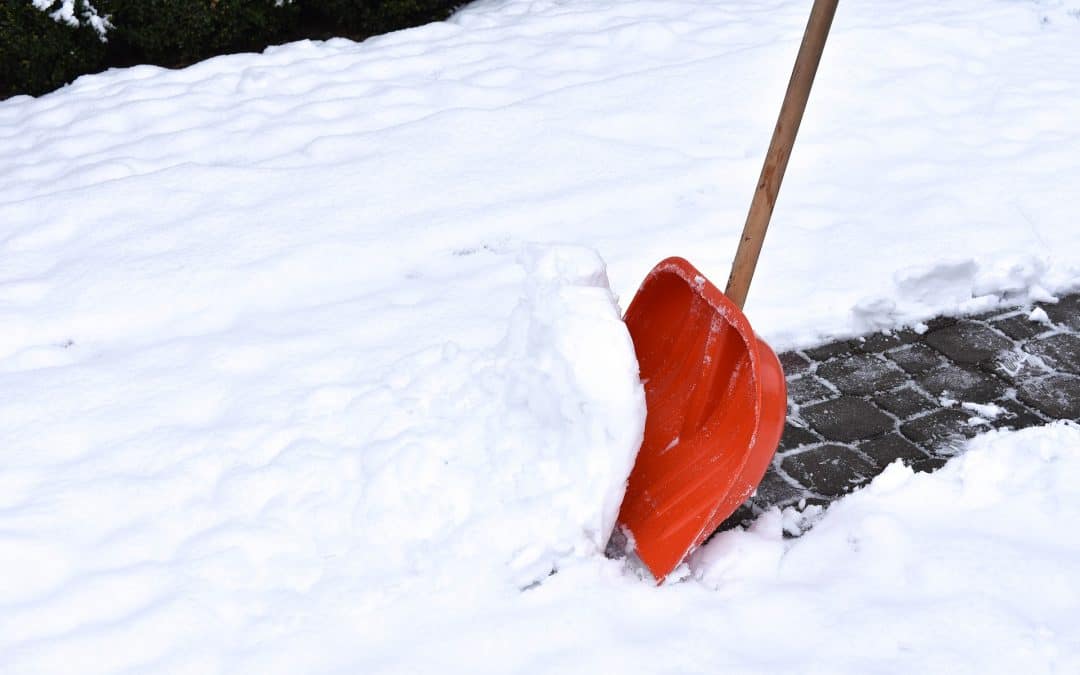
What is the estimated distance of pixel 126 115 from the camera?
4.88m

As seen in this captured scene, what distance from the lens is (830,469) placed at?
279cm

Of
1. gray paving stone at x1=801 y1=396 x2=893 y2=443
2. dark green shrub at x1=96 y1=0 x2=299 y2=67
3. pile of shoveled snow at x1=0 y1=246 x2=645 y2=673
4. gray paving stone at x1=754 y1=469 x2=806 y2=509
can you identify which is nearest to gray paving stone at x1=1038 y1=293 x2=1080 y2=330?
gray paving stone at x1=801 y1=396 x2=893 y2=443

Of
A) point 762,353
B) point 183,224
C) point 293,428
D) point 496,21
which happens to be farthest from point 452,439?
point 496,21

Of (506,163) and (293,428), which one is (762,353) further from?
(506,163)

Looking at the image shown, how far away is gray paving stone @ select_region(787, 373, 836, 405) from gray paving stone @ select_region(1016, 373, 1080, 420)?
569 millimetres

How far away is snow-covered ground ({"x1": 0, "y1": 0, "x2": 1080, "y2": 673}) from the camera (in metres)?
2.27

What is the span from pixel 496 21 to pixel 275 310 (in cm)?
298

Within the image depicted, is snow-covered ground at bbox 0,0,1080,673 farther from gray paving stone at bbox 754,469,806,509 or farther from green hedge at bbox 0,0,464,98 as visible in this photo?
green hedge at bbox 0,0,464,98

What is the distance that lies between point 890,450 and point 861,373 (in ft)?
1.27

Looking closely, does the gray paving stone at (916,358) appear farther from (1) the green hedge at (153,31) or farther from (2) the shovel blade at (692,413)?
(1) the green hedge at (153,31)

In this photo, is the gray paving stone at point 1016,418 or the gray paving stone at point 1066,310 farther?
the gray paving stone at point 1066,310

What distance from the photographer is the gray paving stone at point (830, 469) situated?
2729 millimetres

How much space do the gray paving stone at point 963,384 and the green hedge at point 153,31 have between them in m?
4.02

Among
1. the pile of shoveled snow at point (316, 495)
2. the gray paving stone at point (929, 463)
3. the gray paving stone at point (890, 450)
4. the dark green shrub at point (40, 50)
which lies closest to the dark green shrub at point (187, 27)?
the dark green shrub at point (40, 50)
